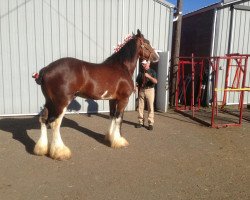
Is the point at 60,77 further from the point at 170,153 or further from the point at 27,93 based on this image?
the point at 27,93

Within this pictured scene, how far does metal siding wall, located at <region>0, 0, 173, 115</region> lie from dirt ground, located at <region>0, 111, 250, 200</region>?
4.48ft

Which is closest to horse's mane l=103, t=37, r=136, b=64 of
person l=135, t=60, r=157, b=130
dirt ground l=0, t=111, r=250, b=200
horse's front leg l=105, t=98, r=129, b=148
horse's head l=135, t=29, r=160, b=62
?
horse's head l=135, t=29, r=160, b=62

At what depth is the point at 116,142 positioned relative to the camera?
563cm

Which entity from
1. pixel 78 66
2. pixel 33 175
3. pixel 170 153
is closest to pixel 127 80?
pixel 78 66

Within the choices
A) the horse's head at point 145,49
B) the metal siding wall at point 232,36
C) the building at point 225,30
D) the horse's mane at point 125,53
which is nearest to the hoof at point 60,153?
the horse's mane at point 125,53

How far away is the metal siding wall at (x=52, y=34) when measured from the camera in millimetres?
7945

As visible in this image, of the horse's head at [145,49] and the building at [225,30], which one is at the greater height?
the building at [225,30]

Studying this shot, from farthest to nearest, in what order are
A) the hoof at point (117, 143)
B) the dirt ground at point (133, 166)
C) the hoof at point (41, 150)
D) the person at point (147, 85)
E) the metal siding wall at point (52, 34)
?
1. the metal siding wall at point (52, 34)
2. the person at point (147, 85)
3. the hoof at point (117, 143)
4. the hoof at point (41, 150)
5. the dirt ground at point (133, 166)

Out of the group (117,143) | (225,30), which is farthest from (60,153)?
(225,30)

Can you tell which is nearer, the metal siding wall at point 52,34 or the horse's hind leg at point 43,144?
the horse's hind leg at point 43,144

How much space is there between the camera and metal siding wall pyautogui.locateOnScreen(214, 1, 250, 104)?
9.95 meters

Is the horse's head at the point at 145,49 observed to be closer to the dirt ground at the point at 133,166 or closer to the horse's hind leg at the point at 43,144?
the dirt ground at the point at 133,166

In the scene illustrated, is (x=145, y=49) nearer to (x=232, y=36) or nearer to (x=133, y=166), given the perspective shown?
(x=133, y=166)

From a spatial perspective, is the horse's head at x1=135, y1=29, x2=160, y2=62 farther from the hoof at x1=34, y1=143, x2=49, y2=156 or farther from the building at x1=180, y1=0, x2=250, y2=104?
the building at x1=180, y1=0, x2=250, y2=104
